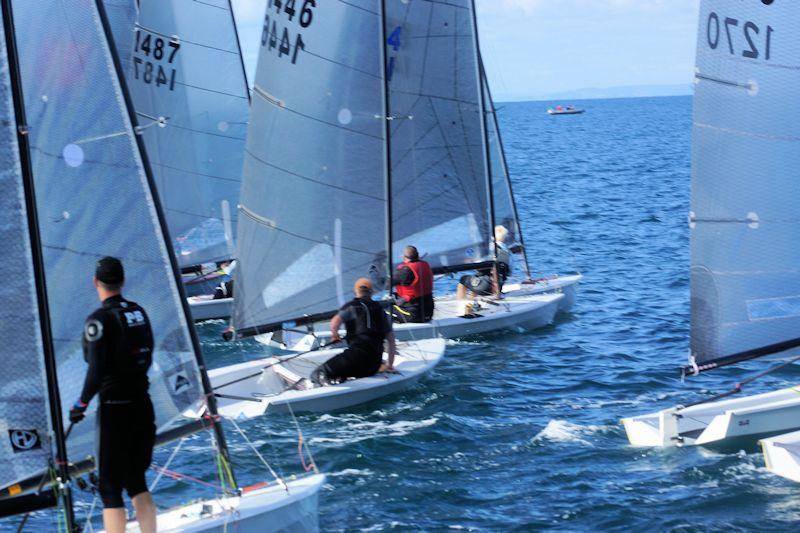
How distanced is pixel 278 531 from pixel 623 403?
19.2 feet

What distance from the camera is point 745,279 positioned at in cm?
927

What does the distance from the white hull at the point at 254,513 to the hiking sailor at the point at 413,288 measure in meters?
6.67

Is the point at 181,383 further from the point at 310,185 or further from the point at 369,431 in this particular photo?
the point at 310,185

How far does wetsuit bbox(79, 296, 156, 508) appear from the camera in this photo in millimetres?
6270

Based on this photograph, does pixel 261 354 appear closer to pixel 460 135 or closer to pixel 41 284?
pixel 460 135

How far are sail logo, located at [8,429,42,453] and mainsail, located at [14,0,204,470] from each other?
249 millimetres

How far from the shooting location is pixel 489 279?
55.1ft

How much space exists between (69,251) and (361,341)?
5395mm

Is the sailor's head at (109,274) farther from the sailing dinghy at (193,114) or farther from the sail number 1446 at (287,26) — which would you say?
the sailing dinghy at (193,114)

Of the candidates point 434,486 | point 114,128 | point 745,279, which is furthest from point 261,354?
point 114,128

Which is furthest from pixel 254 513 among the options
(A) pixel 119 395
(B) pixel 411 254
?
(B) pixel 411 254

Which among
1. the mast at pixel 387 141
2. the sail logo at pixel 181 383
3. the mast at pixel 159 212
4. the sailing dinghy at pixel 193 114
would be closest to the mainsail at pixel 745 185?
the mast at pixel 159 212

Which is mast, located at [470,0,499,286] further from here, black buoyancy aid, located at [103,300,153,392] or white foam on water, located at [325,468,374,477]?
black buoyancy aid, located at [103,300,153,392]

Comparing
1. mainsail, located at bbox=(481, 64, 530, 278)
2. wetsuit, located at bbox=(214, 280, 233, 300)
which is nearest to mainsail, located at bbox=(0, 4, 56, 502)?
wetsuit, located at bbox=(214, 280, 233, 300)
